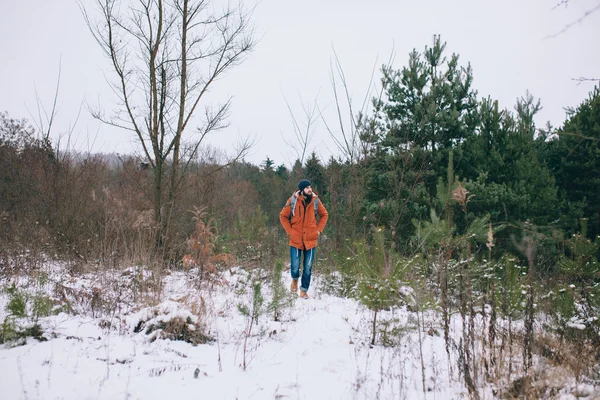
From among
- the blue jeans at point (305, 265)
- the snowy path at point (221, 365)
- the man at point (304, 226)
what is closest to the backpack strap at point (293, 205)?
the man at point (304, 226)

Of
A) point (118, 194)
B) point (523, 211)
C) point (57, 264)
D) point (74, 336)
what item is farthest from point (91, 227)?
point (523, 211)

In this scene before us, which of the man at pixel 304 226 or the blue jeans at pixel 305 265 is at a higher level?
the man at pixel 304 226

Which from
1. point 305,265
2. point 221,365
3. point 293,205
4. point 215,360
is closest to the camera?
point 221,365

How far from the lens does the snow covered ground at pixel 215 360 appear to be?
101 inches

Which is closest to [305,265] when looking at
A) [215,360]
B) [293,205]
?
[293,205]

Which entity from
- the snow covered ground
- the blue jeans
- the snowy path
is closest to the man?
the blue jeans

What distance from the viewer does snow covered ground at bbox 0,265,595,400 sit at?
2.55 m

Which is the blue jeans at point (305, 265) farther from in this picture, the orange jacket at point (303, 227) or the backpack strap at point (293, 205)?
the backpack strap at point (293, 205)

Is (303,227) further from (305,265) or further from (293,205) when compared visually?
(305,265)

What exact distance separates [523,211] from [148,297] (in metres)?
12.0

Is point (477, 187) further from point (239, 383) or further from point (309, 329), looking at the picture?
point (239, 383)

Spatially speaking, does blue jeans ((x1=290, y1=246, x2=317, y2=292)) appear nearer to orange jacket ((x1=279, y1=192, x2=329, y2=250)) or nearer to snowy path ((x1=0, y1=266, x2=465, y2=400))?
orange jacket ((x1=279, y1=192, x2=329, y2=250))

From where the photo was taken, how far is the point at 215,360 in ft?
10.3

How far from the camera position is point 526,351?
8.95 ft
